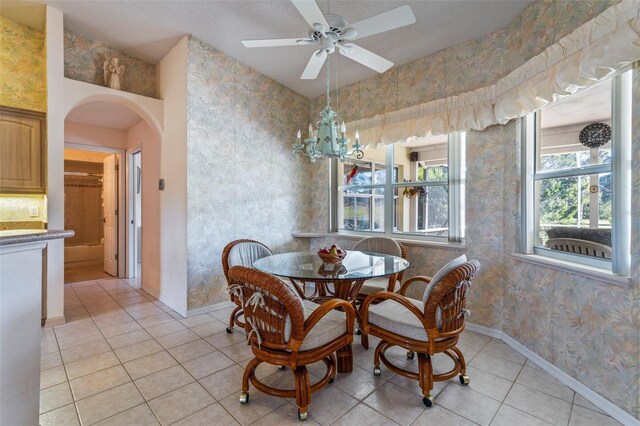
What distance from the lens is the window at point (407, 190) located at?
10.3 ft

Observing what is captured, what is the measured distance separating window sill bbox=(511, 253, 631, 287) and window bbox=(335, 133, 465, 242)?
2.41 feet

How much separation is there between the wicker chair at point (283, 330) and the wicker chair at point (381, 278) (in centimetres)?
87

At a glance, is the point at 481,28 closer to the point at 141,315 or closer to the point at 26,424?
the point at 26,424

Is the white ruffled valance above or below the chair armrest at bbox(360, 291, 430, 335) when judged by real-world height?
above

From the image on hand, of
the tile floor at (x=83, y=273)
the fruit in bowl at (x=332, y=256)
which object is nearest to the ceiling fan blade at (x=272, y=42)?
the fruit in bowl at (x=332, y=256)

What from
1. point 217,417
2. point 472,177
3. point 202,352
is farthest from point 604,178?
point 202,352

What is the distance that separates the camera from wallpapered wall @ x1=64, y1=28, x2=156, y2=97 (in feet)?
10.4

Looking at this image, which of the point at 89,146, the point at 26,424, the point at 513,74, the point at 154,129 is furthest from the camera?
the point at 89,146

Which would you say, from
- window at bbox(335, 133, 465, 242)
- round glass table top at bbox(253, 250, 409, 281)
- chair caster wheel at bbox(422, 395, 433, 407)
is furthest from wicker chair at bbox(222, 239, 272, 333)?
window at bbox(335, 133, 465, 242)

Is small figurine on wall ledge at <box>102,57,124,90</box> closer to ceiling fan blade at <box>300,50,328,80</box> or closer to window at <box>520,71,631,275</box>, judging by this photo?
ceiling fan blade at <box>300,50,328,80</box>

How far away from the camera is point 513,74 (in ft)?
7.95

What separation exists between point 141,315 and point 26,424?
6.69 ft

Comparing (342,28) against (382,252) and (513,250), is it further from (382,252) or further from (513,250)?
(513,250)

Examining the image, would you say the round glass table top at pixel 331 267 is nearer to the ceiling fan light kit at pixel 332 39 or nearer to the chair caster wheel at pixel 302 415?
the chair caster wheel at pixel 302 415
